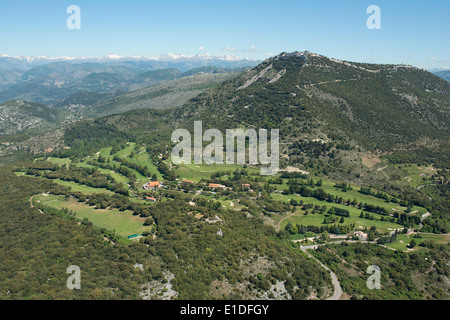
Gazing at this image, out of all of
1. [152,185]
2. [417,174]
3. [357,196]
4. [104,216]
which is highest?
[417,174]

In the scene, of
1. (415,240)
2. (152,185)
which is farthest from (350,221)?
(152,185)

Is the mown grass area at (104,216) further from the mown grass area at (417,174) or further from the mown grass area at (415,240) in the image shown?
the mown grass area at (417,174)

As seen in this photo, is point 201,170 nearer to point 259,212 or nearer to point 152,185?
point 152,185

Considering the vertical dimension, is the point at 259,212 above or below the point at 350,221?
above

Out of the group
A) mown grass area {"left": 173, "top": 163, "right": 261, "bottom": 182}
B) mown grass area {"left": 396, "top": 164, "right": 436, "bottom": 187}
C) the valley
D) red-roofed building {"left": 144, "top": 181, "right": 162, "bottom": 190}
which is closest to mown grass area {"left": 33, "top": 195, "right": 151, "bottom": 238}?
the valley

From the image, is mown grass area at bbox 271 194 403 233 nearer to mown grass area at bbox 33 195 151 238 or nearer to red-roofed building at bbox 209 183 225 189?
red-roofed building at bbox 209 183 225 189

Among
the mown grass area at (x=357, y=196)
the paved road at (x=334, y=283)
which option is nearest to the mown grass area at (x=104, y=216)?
the paved road at (x=334, y=283)
